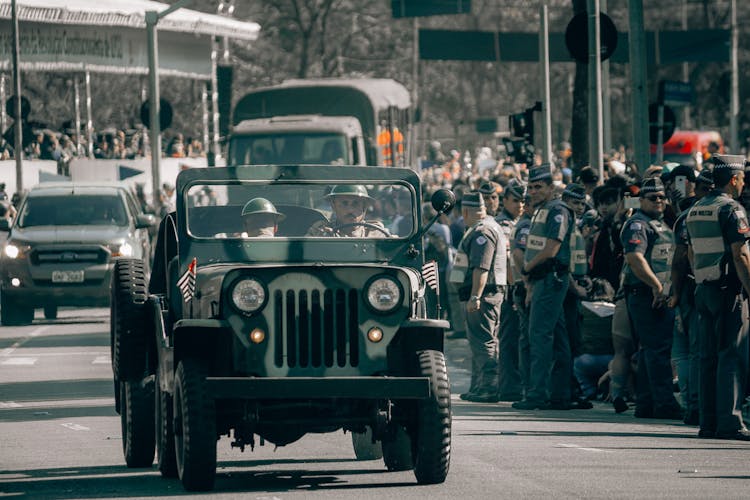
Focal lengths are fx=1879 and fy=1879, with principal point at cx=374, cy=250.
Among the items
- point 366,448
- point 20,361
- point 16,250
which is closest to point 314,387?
point 366,448

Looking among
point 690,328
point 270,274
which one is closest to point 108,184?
point 690,328

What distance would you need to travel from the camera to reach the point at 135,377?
444 inches

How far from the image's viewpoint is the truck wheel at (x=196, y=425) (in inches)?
388

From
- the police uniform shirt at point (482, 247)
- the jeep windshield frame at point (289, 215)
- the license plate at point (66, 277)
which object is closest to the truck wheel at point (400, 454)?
the jeep windshield frame at point (289, 215)

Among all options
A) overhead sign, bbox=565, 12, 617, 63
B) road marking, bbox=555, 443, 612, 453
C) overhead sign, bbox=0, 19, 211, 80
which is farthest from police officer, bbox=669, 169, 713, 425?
overhead sign, bbox=0, 19, 211, 80

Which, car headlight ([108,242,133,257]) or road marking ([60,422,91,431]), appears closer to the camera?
road marking ([60,422,91,431])

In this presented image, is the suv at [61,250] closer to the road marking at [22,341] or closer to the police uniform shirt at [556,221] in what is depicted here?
the road marking at [22,341]

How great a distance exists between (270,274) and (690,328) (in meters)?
4.36

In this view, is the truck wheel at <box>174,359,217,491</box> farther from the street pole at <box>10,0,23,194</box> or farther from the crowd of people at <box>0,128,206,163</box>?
the crowd of people at <box>0,128,206,163</box>

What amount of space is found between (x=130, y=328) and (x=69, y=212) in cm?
1554

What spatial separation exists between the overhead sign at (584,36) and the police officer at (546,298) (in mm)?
8045

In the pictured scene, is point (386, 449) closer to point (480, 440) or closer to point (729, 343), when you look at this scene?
point (480, 440)

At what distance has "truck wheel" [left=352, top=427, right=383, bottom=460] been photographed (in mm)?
11883

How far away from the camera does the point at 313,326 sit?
396 inches
